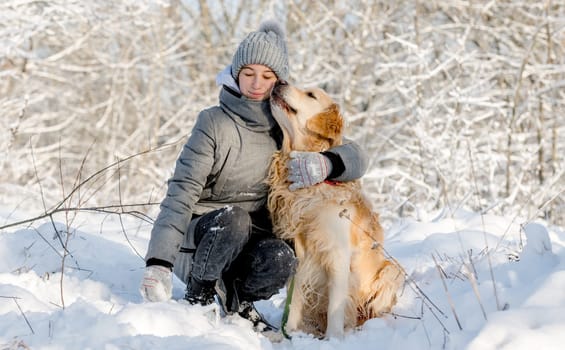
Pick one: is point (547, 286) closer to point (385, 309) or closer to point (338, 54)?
point (385, 309)

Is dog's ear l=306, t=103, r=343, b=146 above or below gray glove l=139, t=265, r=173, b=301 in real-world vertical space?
above

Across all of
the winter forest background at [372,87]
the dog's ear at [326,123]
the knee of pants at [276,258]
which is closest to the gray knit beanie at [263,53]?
the dog's ear at [326,123]

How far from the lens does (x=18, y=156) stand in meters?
Answer: 8.88

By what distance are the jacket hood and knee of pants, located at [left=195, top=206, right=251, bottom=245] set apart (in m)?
0.42

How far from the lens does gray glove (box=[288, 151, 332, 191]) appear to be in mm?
2867

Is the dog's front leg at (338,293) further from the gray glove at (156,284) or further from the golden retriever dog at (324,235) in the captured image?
the gray glove at (156,284)

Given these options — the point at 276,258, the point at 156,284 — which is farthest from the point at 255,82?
the point at 156,284

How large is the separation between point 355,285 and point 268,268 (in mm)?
449

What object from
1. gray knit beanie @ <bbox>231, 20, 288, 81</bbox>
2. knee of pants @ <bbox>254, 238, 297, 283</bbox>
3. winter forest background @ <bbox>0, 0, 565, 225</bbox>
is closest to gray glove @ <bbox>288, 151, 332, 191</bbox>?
knee of pants @ <bbox>254, 238, 297, 283</bbox>

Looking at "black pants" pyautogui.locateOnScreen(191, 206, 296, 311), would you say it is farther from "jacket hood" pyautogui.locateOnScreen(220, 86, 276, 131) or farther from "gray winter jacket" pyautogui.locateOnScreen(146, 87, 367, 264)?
"jacket hood" pyautogui.locateOnScreen(220, 86, 276, 131)

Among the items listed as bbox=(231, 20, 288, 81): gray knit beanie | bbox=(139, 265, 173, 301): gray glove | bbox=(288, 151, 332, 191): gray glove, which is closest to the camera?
bbox=(139, 265, 173, 301): gray glove

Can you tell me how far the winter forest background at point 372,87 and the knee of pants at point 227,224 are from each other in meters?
2.86

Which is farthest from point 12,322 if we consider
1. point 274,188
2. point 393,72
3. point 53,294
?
point 393,72

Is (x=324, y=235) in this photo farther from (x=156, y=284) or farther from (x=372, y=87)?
(x=372, y=87)
